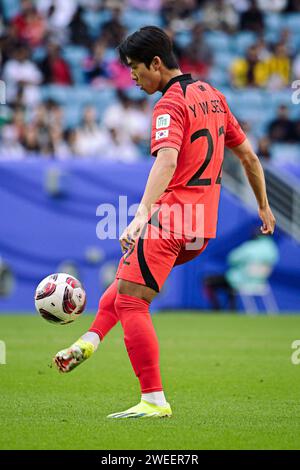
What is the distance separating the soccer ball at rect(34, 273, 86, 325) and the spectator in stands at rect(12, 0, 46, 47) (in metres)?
13.3

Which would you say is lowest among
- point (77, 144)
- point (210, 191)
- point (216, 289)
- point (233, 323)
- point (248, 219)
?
point (210, 191)

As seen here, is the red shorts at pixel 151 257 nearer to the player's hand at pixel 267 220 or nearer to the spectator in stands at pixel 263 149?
the player's hand at pixel 267 220

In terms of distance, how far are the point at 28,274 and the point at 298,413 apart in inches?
381

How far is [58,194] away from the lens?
15852 mm

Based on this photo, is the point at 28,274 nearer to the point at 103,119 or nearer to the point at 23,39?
the point at 103,119

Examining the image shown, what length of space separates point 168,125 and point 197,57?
1421 centimetres

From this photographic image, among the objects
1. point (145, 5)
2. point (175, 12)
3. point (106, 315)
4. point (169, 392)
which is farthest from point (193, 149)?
point (145, 5)

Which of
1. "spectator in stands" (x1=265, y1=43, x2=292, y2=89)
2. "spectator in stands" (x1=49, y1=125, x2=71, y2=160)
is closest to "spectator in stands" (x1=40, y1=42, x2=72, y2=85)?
"spectator in stands" (x1=49, y1=125, x2=71, y2=160)

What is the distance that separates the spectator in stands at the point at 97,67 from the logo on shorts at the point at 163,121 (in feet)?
44.1

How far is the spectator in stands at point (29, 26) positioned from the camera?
63.9 ft

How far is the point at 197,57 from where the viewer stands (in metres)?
19.9

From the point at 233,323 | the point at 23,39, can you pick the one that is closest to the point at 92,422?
the point at 233,323

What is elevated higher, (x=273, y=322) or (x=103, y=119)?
(x=103, y=119)

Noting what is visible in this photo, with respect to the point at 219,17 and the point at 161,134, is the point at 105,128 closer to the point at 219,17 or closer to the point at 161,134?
the point at 219,17
